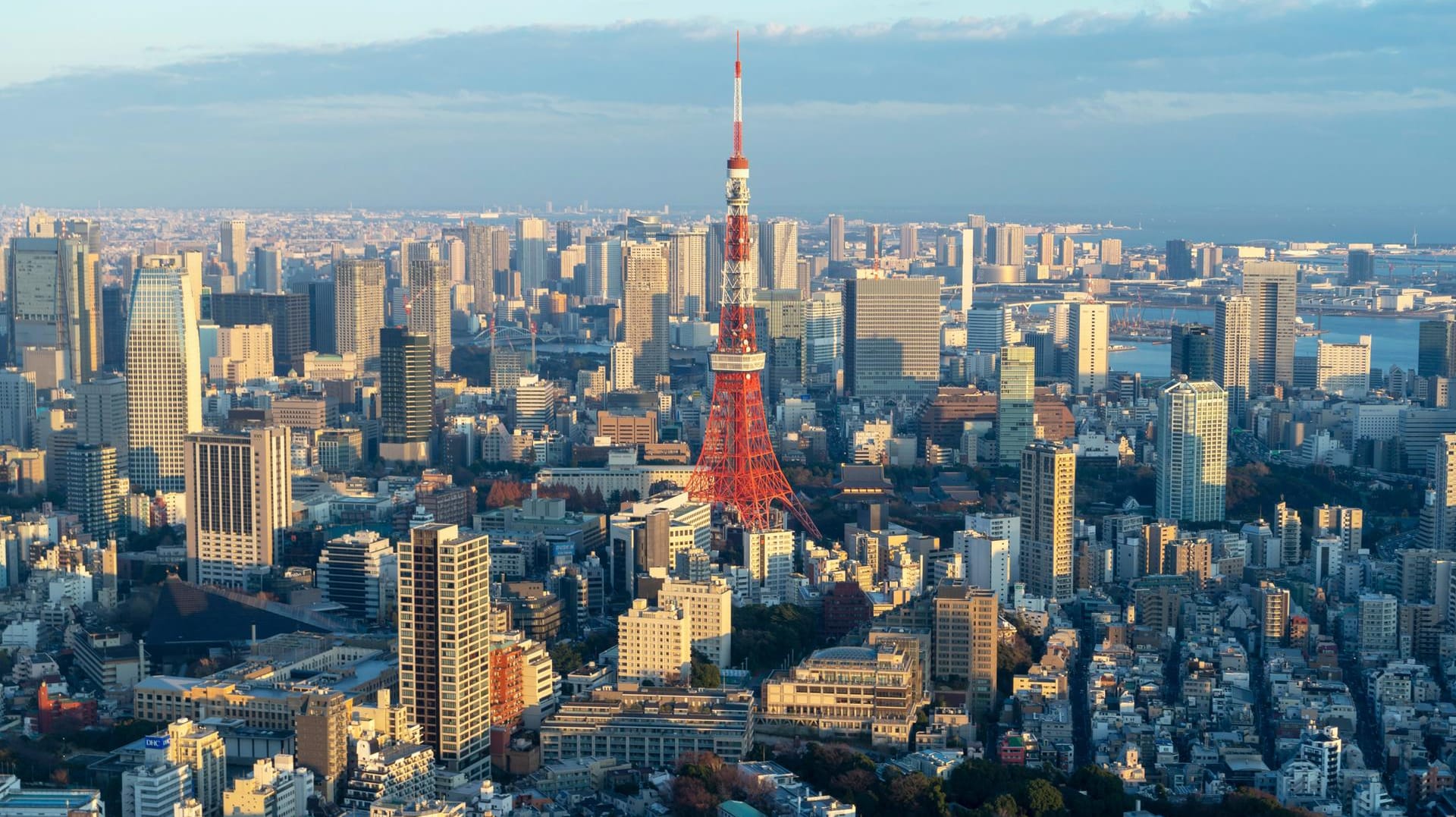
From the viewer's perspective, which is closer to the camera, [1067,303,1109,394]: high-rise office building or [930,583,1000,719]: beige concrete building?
[930,583,1000,719]: beige concrete building

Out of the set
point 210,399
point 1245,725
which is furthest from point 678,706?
point 210,399

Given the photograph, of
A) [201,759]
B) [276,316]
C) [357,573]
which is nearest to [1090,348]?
[276,316]

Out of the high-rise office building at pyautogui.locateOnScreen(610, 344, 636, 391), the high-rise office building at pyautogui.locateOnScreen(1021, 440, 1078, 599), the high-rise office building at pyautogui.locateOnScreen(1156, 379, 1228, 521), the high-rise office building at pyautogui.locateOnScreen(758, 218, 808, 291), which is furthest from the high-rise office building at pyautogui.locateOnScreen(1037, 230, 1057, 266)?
the high-rise office building at pyautogui.locateOnScreen(1021, 440, 1078, 599)

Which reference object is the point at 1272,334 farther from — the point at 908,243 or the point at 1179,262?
the point at 908,243

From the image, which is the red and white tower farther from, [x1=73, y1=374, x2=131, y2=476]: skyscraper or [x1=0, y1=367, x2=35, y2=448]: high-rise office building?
[x1=0, y1=367, x2=35, y2=448]: high-rise office building

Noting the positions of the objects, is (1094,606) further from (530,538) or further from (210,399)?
(210,399)

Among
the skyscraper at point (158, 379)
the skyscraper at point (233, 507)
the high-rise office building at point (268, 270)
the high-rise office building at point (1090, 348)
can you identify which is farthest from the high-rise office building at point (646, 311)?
the skyscraper at point (233, 507)
